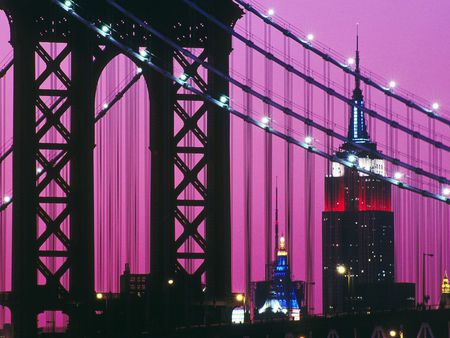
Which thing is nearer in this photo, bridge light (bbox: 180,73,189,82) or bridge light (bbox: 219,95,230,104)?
bridge light (bbox: 219,95,230,104)

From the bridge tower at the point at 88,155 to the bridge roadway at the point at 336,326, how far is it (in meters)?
2.03

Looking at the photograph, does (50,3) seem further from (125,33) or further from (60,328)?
(60,328)

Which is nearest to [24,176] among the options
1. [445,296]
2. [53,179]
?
[53,179]

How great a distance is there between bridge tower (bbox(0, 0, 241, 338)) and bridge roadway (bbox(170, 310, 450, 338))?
2031 millimetres

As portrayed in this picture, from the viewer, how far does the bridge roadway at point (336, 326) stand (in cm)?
7706

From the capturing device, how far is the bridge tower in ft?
249

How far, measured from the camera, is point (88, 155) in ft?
251

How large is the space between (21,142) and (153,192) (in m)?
6.04

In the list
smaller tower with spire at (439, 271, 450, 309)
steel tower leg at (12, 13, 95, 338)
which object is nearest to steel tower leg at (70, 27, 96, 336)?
steel tower leg at (12, 13, 95, 338)

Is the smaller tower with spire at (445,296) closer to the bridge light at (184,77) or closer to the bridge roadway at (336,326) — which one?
the bridge roadway at (336,326)

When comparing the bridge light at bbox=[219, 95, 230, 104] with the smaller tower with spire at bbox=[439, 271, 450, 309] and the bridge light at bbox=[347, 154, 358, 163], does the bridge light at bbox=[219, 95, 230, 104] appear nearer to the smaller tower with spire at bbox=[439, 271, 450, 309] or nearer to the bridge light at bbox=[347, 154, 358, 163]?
the bridge light at bbox=[347, 154, 358, 163]

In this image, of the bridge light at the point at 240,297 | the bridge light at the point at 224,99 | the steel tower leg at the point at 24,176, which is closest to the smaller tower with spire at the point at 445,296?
the bridge light at the point at 240,297

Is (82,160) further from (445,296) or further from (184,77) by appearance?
(445,296)

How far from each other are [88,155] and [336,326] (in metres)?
17.4
